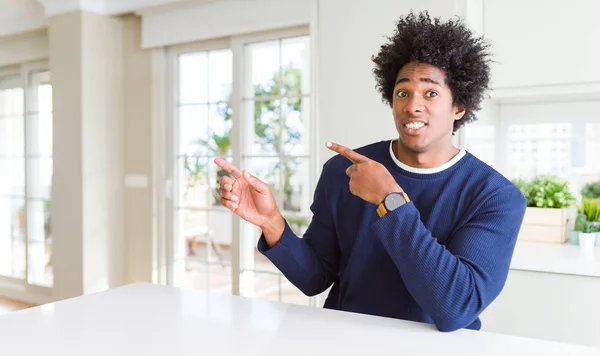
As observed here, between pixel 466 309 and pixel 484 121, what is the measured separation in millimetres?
1891

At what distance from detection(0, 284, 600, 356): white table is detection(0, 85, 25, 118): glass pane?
4.50 m

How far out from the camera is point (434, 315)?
3.82ft

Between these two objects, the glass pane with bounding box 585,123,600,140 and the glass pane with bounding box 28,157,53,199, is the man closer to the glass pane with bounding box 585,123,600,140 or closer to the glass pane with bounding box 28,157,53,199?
the glass pane with bounding box 585,123,600,140

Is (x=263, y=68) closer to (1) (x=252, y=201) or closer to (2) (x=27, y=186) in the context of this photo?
(1) (x=252, y=201)

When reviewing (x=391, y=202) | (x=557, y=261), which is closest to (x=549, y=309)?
(x=557, y=261)

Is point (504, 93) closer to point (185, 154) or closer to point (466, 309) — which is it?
point (466, 309)

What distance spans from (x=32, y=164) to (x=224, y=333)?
4.54 m

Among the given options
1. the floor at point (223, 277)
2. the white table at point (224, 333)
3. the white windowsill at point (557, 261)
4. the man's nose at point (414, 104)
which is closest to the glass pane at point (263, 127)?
the floor at point (223, 277)

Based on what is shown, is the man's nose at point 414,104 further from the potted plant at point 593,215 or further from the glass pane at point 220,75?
the glass pane at point 220,75

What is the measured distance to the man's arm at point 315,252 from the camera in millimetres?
1498

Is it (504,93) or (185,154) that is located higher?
(504,93)

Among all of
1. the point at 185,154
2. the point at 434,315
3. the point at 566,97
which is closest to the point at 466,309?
the point at 434,315

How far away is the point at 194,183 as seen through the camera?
13.4 feet

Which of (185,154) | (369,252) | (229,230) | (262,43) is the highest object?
(262,43)
